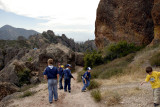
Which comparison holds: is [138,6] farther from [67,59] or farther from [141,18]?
[67,59]

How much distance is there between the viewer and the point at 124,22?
25.8 m

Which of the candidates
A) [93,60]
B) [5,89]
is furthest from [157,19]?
[5,89]

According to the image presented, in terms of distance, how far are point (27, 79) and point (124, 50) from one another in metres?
14.1

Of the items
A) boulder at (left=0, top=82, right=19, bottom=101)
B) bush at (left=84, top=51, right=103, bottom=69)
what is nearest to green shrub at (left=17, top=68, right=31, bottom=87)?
boulder at (left=0, top=82, right=19, bottom=101)

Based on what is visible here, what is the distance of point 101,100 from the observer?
712 cm

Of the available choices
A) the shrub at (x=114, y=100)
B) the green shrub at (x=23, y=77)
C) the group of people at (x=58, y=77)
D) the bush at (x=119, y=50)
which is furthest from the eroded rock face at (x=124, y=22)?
the shrub at (x=114, y=100)

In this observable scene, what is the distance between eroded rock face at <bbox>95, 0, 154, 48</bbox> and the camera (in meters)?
24.1

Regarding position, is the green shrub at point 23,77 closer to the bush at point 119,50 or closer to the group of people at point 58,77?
the group of people at point 58,77

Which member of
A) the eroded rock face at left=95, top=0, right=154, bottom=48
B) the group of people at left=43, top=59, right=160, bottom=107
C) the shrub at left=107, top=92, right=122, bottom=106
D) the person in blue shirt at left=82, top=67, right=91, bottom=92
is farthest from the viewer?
the eroded rock face at left=95, top=0, right=154, bottom=48

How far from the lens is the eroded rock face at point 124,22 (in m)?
24.1

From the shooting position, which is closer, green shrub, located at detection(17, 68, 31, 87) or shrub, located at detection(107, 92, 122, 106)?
shrub, located at detection(107, 92, 122, 106)

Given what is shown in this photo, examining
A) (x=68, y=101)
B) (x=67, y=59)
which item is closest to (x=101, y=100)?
(x=68, y=101)

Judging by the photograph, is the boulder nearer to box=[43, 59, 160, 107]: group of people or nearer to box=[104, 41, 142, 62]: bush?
box=[43, 59, 160, 107]: group of people

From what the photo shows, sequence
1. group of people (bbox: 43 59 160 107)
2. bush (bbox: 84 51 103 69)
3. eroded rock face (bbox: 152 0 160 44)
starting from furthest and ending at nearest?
bush (bbox: 84 51 103 69) < eroded rock face (bbox: 152 0 160 44) < group of people (bbox: 43 59 160 107)
